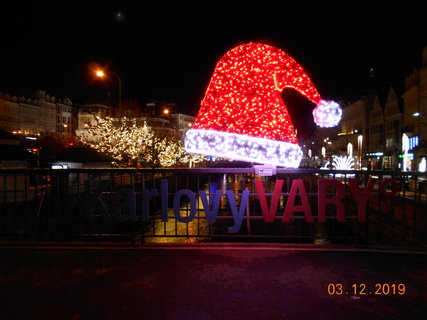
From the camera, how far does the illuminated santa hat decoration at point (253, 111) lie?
6.12 m

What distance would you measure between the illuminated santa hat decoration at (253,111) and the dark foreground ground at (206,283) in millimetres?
1824

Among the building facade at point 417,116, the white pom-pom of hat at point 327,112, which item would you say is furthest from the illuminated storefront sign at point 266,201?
the building facade at point 417,116

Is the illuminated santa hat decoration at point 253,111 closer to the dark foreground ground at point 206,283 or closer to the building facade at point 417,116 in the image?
the dark foreground ground at point 206,283

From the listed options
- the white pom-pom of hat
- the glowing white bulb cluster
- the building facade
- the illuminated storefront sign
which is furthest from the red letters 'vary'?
the building facade

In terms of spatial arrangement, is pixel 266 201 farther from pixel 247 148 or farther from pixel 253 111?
pixel 253 111

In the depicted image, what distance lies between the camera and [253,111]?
6203 millimetres

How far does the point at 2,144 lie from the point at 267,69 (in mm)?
16255

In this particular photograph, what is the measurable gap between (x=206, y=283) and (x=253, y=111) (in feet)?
10.5

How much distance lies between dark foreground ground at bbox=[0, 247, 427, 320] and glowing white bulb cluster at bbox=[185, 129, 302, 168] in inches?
64.7

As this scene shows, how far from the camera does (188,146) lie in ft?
20.6

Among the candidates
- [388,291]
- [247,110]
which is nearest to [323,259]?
[388,291]

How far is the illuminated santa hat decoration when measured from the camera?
20.1ft

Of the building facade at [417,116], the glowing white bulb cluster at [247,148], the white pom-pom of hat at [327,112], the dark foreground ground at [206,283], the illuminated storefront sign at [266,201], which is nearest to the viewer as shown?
the dark foreground ground at [206,283]

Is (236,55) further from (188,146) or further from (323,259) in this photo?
(323,259)
